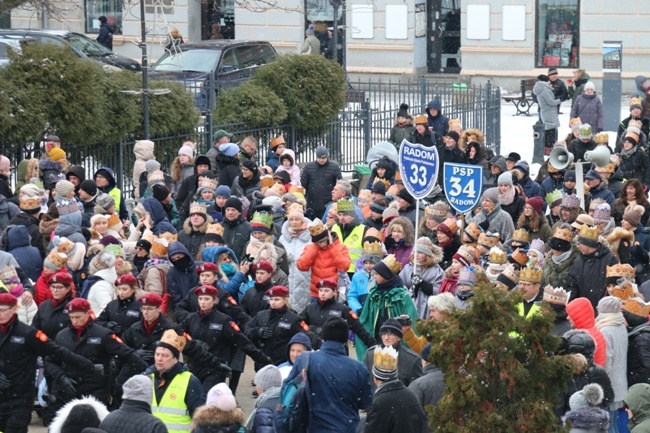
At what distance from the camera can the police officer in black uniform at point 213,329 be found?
11227 millimetres

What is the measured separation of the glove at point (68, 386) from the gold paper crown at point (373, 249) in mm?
3346

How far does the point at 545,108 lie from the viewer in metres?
24.7

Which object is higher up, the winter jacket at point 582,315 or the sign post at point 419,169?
the sign post at point 419,169

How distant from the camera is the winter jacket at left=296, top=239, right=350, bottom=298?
12961mm

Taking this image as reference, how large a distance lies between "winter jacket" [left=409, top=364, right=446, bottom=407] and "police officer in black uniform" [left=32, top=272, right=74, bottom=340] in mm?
3127

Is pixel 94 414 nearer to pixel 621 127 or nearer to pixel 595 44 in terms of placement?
pixel 621 127

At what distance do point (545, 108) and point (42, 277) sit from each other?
1410 cm

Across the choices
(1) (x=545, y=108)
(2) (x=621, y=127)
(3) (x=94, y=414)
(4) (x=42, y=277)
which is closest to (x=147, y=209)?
(4) (x=42, y=277)

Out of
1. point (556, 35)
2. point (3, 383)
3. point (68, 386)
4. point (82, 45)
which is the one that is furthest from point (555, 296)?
point (556, 35)

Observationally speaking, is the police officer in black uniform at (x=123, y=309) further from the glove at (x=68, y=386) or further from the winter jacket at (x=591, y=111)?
the winter jacket at (x=591, y=111)

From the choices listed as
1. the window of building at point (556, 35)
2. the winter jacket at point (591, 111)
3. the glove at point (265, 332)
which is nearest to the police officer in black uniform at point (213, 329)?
the glove at point (265, 332)

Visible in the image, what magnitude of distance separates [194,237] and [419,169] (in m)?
2.35

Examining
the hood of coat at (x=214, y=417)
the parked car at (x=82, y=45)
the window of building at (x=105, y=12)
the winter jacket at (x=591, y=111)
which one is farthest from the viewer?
the window of building at (x=105, y=12)

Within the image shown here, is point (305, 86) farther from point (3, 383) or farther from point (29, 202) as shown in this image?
point (3, 383)
